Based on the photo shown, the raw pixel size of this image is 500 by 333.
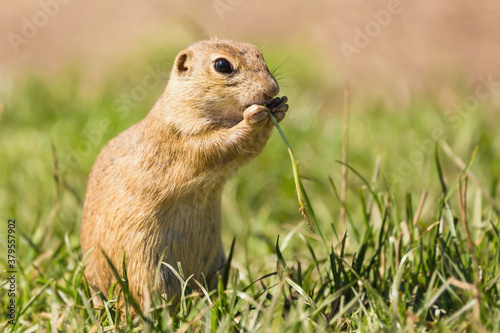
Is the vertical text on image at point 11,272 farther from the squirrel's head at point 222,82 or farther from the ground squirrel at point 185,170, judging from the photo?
the squirrel's head at point 222,82

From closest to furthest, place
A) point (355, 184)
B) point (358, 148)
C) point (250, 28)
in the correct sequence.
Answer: point (355, 184) < point (358, 148) < point (250, 28)

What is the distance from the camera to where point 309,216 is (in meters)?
4.85

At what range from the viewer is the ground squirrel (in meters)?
3.45

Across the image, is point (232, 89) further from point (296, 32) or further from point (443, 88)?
point (296, 32)

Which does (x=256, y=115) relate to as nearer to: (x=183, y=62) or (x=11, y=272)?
(x=183, y=62)

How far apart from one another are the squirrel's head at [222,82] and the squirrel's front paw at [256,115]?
0.37ft

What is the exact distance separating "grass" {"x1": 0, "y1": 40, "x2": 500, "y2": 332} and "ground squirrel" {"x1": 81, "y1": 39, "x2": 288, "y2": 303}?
0.74 feet

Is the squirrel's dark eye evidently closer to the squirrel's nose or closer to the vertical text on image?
the squirrel's nose

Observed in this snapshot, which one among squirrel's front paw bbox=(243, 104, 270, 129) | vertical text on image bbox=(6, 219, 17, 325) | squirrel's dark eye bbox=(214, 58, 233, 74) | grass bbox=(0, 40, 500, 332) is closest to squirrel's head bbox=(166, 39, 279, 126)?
squirrel's dark eye bbox=(214, 58, 233, 74)

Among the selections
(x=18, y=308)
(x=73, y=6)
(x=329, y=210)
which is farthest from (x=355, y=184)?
(x=73, y=6)

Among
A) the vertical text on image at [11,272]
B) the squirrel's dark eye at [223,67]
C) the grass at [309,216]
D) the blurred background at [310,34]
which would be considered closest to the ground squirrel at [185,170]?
the squirrel's dark eye at [223,67]

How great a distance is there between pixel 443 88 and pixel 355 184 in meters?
2.37

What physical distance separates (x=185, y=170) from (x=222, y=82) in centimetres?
54

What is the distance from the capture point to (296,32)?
930 cm
